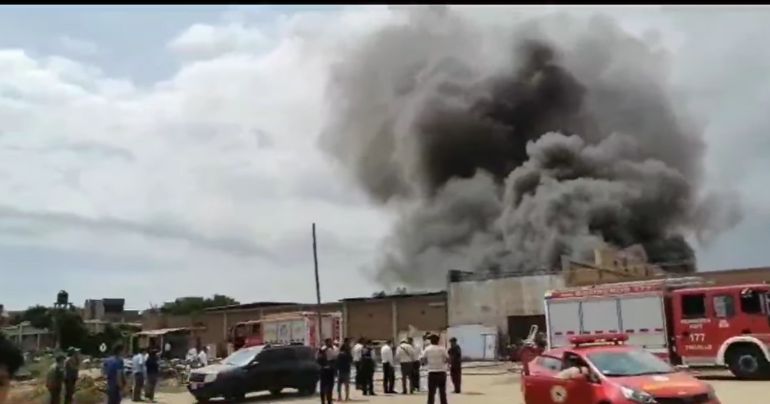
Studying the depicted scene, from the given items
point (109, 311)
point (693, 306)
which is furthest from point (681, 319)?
point (109, 311)

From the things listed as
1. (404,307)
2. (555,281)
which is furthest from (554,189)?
(555,281)

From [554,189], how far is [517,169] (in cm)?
491

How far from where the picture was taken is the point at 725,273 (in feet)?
133

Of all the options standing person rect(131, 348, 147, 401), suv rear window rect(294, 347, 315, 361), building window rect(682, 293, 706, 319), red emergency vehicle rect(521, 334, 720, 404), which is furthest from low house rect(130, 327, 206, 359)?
red emergency vehicle rect(521, 334, 720, 404)

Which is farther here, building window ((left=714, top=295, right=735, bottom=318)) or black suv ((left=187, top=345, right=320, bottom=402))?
building window ((left=714, top=295, right=735, bottom=318))

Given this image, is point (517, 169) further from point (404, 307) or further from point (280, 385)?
point (280, 385)

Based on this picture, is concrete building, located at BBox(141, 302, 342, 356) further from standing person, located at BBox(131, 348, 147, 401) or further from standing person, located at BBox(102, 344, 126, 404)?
standing person, located at BBox(102, 344, 126, 404)

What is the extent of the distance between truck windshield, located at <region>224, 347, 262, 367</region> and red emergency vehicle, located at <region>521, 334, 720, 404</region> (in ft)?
28.2

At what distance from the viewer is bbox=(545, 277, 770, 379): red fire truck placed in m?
19.3

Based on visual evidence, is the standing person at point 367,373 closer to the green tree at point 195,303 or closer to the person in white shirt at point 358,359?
the person in white shirt at point 358,359

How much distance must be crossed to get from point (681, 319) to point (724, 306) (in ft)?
3.79

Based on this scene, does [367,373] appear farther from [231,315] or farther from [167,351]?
[231,315]

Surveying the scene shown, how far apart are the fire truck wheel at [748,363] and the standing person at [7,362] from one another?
56.4ft

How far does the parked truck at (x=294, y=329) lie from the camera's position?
32.9 m
